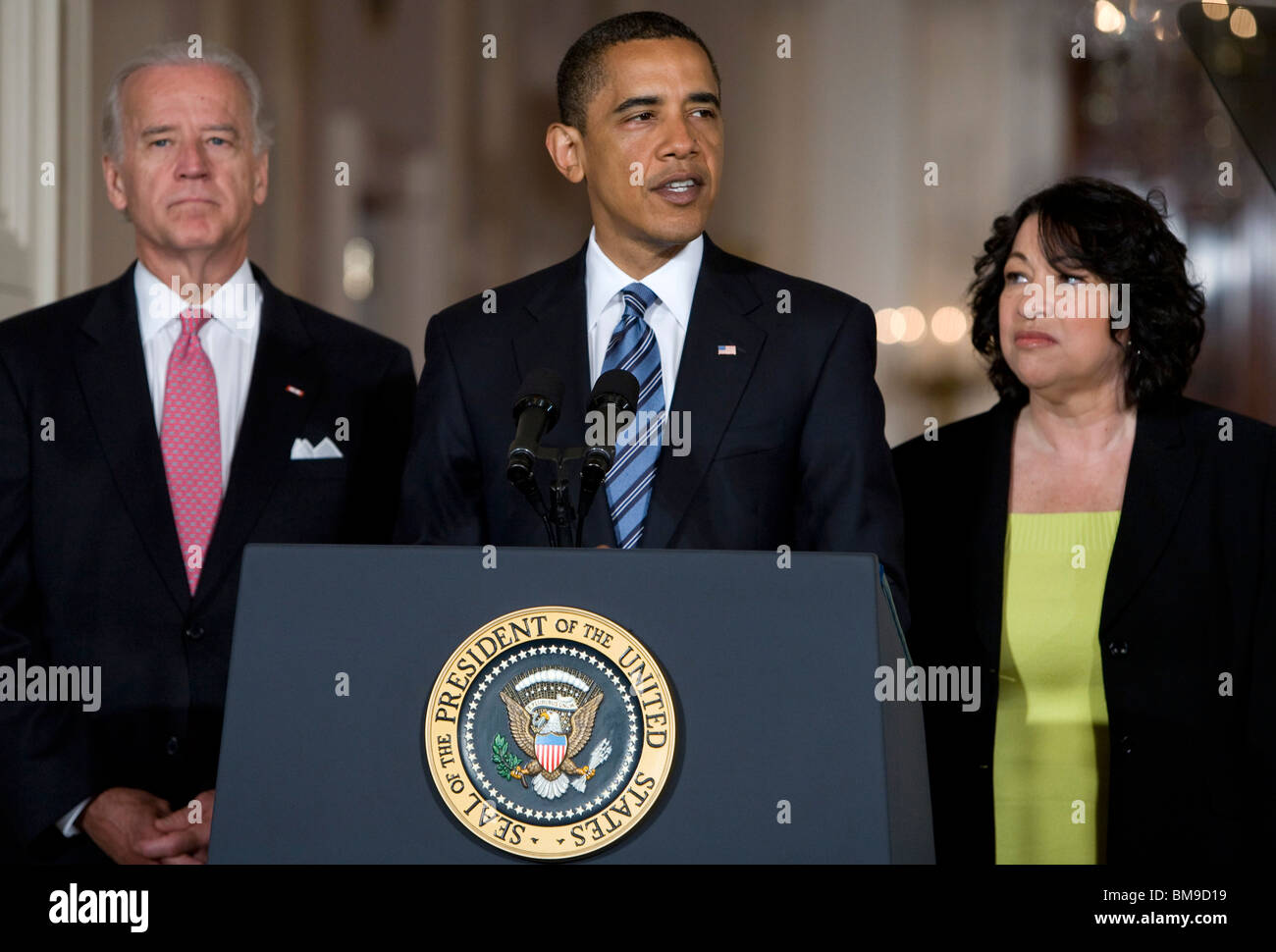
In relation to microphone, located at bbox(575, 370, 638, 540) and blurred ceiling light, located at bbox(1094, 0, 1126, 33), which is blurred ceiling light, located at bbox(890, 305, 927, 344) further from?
microphone, located at bbox(575, 370, 638, 540)

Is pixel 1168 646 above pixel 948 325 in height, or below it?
below

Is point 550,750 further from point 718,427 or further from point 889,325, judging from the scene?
point 889,325

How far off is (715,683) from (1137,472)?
4.54ft

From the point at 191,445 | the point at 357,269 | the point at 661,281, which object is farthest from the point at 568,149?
the point at 357,269

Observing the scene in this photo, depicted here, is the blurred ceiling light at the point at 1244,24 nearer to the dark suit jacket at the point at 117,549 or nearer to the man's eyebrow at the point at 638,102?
the man's eyebrow at the point at 638,102

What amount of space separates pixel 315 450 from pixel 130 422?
12.3 inches

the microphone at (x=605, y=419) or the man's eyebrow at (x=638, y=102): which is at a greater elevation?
the man's eyebrow at (x=638, y=102)

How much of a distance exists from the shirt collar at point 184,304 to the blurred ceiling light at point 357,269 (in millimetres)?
1578

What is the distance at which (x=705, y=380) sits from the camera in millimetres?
2234

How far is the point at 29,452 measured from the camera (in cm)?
249

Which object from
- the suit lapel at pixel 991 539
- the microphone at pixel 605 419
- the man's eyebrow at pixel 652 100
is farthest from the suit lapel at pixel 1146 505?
the microphone at pixel 605 419

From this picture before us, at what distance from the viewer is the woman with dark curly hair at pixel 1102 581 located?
246cm

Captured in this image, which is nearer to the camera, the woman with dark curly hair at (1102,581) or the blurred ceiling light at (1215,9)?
the woman with dark curly hair at (1102,581)

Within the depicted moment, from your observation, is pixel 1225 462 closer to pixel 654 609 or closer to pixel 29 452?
pixel 654 609
